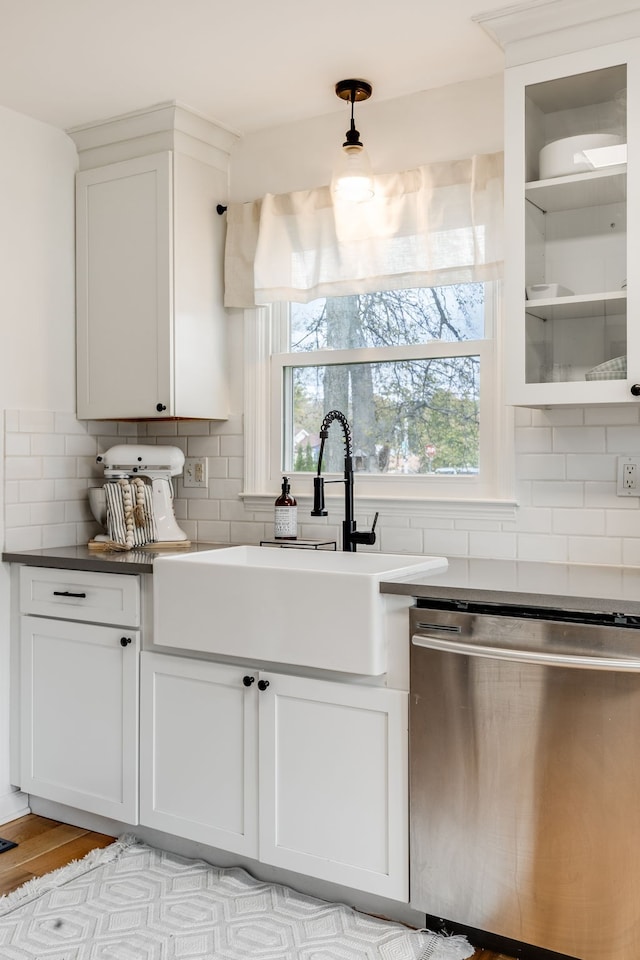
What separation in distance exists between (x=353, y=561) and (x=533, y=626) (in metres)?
0.84

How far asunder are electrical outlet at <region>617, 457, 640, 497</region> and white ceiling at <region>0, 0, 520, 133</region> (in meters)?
1.29

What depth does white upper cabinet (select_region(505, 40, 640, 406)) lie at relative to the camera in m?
2.22

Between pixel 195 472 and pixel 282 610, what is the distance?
120 centimetres

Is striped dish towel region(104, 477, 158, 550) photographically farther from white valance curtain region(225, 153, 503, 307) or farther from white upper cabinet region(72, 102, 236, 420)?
white valance curtain region(225, 153, 503, 307)

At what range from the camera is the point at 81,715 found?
9.17 ft

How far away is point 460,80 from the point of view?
2758 mm

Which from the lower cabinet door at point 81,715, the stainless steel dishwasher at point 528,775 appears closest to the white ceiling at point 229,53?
the stainless steel dishwasher at point 528,775

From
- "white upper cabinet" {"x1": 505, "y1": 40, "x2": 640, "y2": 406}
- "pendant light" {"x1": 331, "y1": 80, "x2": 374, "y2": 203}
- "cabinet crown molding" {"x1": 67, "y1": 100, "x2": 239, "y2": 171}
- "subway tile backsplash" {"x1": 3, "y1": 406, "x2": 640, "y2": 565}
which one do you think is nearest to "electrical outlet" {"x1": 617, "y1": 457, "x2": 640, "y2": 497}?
"subway tile backsplash" {"x1": 3, "y1": 406, "x2": 640, "y2": 565}

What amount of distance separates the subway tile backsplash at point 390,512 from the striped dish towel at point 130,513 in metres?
0.25

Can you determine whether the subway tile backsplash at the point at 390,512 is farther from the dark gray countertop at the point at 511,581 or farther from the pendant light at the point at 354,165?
the pendant light at the point at 354,165

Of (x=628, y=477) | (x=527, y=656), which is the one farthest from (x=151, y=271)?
(x=527, y=656)

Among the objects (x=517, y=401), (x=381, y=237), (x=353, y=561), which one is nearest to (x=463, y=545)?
(x=353, y=561)

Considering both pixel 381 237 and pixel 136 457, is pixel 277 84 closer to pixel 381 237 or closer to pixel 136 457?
pixel 381 237

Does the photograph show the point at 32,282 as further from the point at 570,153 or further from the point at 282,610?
the point at 570,153
